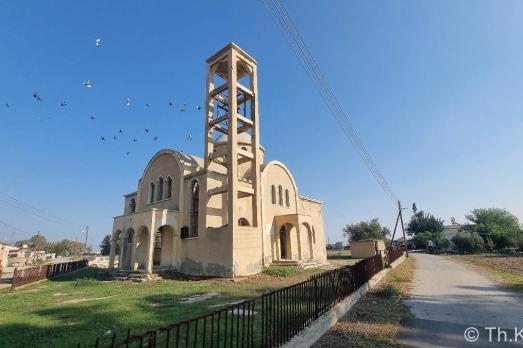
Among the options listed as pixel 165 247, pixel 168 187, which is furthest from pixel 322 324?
pixel 168 187

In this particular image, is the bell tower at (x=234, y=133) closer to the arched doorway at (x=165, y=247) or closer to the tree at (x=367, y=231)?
the arched doorway at (x=165, y=247)

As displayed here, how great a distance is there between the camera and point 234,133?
18094 millimetres

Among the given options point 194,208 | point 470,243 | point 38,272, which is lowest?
point 38,272

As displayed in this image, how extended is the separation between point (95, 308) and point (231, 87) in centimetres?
1436

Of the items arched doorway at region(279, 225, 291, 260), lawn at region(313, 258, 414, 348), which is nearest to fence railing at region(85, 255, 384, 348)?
lawn at region(313, 258, 414, 348)

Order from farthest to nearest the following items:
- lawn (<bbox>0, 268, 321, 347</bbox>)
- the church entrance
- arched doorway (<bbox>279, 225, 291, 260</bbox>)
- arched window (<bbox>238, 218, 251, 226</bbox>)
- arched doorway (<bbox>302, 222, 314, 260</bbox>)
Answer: arched doorway (<bbox>302, 222, 314, 260</bbox>) → the church entrance → arched doorway (<bbox>279, 225, 291, 260</bbox>) → arched window (<bbox>238, 218, 251, 226</bbox>) → lawn (<bbox>0, 268, 321, 347</bbox>)

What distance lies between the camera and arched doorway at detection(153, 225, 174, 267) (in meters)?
19.2

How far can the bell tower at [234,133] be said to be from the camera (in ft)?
57.9

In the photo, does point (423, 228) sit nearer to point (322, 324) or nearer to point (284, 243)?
point (284, 243)

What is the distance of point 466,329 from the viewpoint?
6.20 m

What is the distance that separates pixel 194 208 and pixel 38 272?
1065 cm

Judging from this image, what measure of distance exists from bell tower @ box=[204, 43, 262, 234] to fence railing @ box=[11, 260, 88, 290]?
11223 millimetres

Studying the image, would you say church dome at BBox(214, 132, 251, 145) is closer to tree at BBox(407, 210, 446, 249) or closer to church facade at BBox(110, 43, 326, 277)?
church facade at BBox(110, 43, 326, 277)

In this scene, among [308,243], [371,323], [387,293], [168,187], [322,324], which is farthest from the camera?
[308,243]
